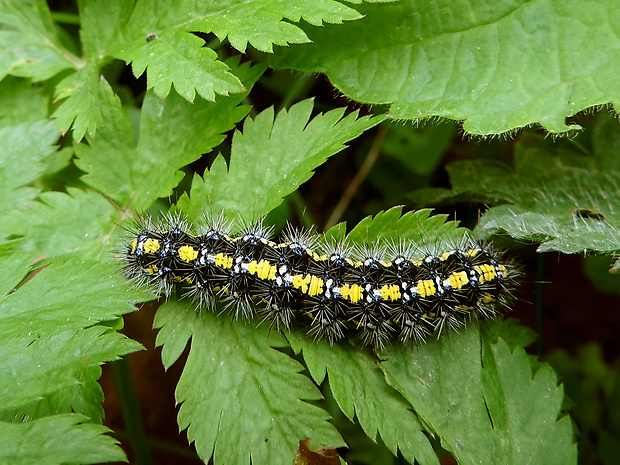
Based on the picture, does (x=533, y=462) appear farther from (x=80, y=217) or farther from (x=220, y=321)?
(x=80, y=217)

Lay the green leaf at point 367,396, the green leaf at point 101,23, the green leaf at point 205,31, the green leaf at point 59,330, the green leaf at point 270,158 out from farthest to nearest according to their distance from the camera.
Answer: the green leaf at point 101,23
the green leaf at point 270,158
the green leaf at point 205,31
the green leaf at point 367,396
the green leaf at point 59,330

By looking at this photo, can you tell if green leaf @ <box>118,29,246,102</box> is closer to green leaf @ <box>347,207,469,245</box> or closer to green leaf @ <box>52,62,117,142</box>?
green leaf @ <box>52,62,117,142</box>

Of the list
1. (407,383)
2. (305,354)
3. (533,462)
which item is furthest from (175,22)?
(533,462)

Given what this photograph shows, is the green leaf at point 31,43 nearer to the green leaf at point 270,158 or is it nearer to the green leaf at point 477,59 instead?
the green leaf at point 270,158

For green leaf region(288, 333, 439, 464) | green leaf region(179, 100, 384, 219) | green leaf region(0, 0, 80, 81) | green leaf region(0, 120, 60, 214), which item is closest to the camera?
green leaf region(288, 333, 439, 464)

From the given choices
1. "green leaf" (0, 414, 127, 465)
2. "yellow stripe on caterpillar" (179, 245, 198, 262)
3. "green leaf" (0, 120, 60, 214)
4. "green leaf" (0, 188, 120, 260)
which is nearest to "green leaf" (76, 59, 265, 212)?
"green leaf" (0, 188, 120, 260)

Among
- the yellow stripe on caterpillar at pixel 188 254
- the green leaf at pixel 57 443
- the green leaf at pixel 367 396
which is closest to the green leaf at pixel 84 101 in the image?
the yellow stripe on caterpillar at pixel 188 254

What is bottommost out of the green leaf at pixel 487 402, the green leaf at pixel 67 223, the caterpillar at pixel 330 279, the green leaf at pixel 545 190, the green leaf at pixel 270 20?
the green leaf at pixel 487 402

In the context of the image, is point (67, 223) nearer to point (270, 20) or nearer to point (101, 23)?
point (101, 23)
